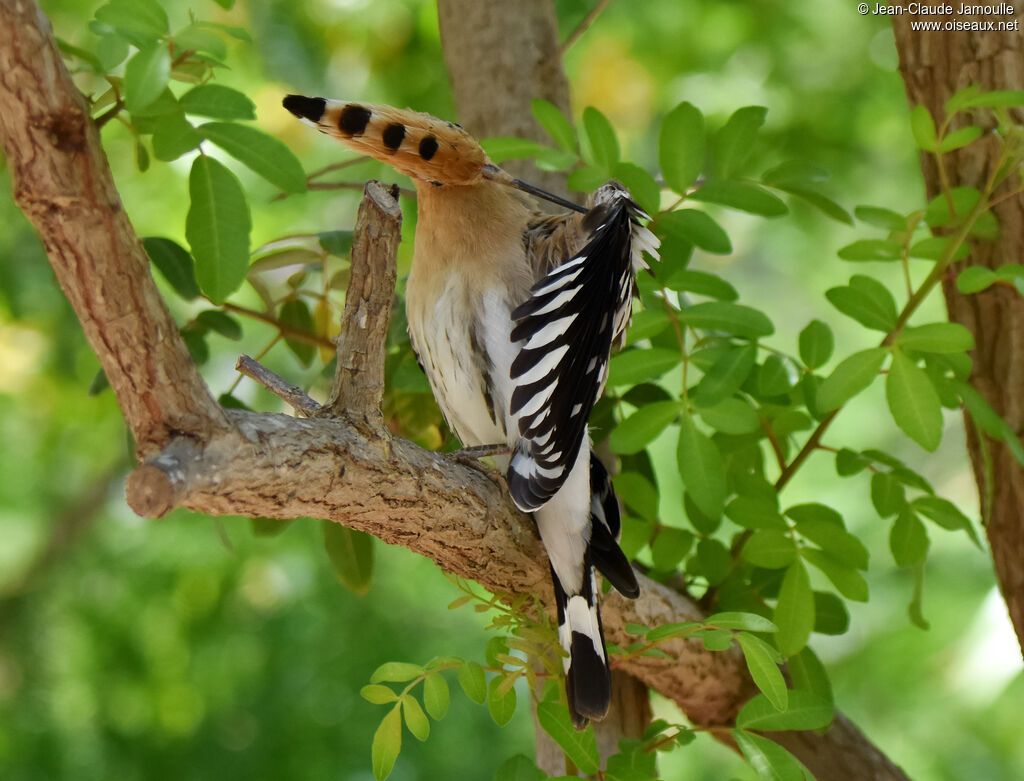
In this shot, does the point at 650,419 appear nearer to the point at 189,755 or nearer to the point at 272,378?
the point at 272,378

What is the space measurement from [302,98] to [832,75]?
1.97 metres

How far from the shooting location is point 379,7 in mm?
2348

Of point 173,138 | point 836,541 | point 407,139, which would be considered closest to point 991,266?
point 836,541

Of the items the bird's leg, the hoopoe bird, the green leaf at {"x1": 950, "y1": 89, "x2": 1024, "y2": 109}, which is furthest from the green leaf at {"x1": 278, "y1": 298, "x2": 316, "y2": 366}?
the green leaf at {"x1": 950, "y1": 89, "x2": 1024, "y2": 109}

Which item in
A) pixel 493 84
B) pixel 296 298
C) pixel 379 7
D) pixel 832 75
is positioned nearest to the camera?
pixel 296 298

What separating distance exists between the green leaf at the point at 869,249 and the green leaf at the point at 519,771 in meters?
0.71

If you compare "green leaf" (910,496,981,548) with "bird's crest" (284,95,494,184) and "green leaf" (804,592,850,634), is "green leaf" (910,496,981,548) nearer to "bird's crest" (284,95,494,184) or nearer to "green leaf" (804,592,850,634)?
"green leaf" (804,592,850,634)

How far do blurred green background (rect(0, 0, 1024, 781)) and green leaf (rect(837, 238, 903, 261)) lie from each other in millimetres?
972

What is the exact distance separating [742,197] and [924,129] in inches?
8.7

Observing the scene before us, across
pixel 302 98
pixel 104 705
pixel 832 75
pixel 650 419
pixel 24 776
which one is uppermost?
pixel 832 75

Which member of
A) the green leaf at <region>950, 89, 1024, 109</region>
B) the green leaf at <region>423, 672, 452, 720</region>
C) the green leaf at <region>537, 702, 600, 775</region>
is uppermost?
the green leaf at <region>950, 89, 1024, 109</region>

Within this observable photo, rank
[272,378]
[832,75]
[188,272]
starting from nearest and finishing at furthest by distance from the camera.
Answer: [272,378]
[188,272]
[832,75]

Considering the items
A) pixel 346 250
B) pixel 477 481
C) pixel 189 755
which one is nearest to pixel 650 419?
pixel 477 481

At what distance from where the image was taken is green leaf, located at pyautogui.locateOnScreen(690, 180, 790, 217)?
1267 mm
